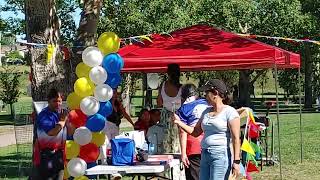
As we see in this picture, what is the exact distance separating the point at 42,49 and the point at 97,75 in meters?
2.25

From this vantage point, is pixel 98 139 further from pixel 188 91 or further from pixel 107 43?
pixel 188 91

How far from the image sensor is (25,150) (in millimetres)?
10445

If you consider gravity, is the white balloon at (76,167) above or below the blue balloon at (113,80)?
below

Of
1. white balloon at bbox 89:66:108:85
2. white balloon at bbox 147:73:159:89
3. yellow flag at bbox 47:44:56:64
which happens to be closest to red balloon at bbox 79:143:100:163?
white balloon at bbox 89:66:108:85

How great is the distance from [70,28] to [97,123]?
24.6m

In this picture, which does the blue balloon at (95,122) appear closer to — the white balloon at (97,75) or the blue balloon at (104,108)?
the blue balloon at (104,108)

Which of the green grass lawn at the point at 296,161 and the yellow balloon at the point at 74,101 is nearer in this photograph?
the yellow balloon at the point at 74,101

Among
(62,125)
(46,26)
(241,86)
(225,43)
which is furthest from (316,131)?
(241,86)

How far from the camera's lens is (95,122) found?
779 centimetres

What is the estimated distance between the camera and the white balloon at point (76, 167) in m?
7.58

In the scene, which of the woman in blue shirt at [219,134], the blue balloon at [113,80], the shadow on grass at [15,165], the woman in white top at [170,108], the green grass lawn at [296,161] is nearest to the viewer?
the woman in blue shirt at [219,134]

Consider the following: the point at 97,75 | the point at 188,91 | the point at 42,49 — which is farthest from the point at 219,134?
the point at 42,49

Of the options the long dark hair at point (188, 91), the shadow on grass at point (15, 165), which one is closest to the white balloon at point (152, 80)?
the shadow on grass at point (15, 165)

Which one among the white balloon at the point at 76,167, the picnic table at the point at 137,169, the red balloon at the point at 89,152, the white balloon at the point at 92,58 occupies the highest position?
the white balloon at the point at 92,58
